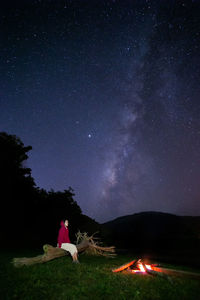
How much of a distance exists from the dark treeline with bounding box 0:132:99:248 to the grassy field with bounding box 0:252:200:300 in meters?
18.4

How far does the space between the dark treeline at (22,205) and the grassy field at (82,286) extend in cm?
1836

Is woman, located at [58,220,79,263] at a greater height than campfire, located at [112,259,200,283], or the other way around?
woman, located at [58,220,79,263]

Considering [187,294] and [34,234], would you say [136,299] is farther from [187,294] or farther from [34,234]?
[34,234]

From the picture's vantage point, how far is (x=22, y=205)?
87.8 ft

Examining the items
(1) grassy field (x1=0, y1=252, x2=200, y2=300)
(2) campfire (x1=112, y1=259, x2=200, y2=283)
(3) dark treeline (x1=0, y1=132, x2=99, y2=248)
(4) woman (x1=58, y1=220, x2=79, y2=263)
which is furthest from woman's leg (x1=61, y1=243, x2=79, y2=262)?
(3) dark treeline (x1=0, y1=132, x2=99, y2=248)

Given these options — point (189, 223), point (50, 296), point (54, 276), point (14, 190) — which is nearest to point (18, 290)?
point (50, 296)

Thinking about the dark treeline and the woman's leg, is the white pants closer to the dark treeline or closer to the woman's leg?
the woman's leg

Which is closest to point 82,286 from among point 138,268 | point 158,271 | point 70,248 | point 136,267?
point 70,248

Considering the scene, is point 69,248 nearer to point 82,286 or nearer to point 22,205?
point 82,286

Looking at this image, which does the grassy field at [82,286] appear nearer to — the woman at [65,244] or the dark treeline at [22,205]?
the woman at [65,244]

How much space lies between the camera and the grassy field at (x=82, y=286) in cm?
591

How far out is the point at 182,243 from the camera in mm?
77750

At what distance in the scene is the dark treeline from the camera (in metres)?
25.3

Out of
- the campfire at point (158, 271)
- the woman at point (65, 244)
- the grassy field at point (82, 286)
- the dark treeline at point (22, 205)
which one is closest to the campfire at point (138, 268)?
the campfire at point (158, 271)
